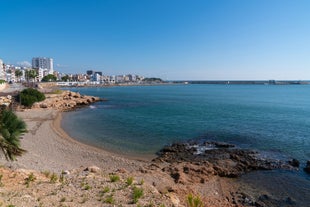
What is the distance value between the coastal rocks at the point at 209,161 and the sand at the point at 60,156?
349 centimetres

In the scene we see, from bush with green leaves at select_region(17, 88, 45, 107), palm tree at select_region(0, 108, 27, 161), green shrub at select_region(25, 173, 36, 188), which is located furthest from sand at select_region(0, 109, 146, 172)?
bush with green leaves at select_region(17, 88, 45, 107)

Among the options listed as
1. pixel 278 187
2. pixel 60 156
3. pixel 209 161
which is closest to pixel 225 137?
pixel 209 161

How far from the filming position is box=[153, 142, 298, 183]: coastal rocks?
18.7 m

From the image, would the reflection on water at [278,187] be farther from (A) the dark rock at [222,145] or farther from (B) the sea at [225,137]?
(A) the dark rock at [222,145]

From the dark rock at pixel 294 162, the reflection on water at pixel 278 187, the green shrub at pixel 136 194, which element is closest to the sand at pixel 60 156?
the green shrub at pixel 136 194

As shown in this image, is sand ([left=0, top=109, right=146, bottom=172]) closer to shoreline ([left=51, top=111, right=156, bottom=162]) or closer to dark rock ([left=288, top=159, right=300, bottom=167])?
shoreline ([left=51, top=111, right=156, bottom=162])

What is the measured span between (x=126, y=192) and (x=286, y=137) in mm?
26985

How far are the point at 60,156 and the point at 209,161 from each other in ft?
46.1

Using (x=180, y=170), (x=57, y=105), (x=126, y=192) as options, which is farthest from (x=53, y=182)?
(x=57, y=105)

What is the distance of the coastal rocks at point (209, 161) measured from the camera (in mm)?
18688

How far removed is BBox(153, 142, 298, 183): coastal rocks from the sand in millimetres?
3492

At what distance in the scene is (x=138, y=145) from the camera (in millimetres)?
27406

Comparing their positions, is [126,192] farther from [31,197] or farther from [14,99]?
[14,99]

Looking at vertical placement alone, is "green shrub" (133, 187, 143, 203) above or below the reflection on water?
above
